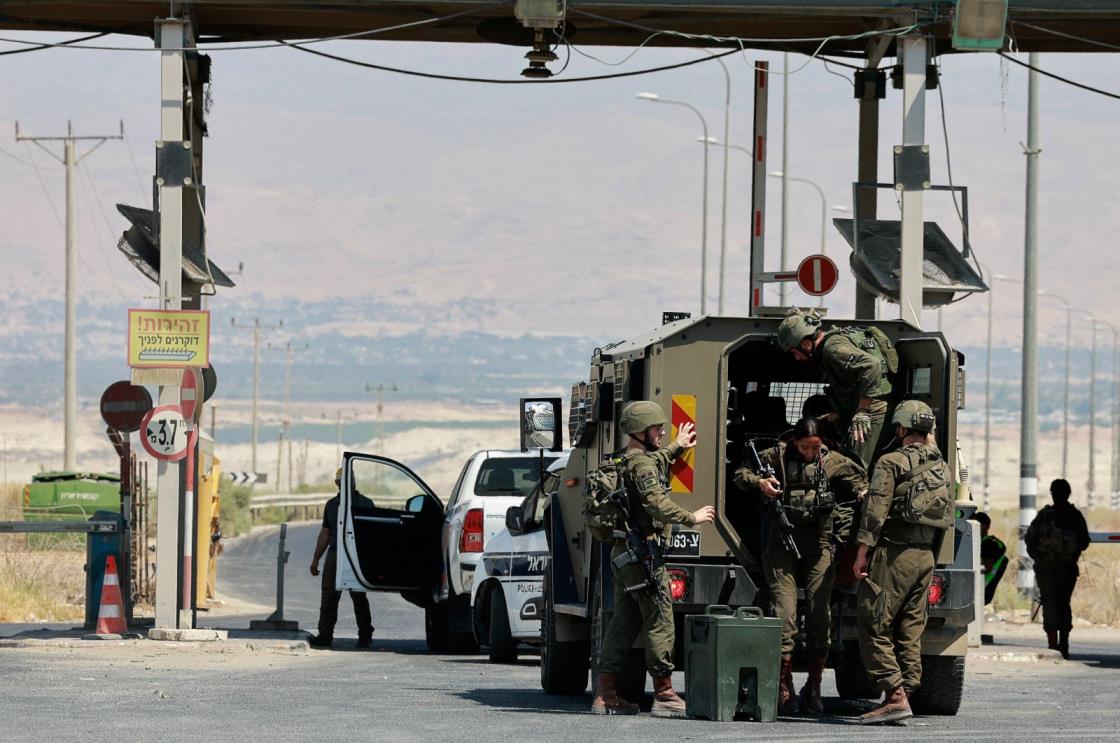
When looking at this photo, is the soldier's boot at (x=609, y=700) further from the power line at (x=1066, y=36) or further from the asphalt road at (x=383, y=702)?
the power line at (x=1066, y=36)

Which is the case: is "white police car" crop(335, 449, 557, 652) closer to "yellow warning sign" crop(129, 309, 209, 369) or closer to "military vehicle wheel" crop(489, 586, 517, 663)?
"military vehicle wheel" crop(489, 586, 517, 663)

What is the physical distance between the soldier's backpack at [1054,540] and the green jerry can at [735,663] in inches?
356

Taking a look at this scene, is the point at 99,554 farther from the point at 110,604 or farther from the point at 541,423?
the point at 541,423

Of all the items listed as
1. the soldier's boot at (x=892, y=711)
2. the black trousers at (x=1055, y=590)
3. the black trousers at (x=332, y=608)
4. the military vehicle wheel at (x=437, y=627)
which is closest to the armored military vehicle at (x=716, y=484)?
the soldier's boot at (x=892, y=711)

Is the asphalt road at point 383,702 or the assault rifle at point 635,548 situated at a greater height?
the assault rifle at point 635,548

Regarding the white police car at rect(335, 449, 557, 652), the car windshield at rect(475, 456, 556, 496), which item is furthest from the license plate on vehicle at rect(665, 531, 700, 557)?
the car windshield at rect(475, 456, 556, 496)

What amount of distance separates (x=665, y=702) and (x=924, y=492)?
6.48 feet

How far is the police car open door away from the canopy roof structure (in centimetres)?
416

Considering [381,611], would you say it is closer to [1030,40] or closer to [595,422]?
[1030,40]

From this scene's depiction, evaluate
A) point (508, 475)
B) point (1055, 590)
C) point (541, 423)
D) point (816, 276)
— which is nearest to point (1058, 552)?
point (1055, 590)

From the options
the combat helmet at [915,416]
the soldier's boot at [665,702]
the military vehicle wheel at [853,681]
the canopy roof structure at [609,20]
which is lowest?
the military vehicle wheel at [853,681]

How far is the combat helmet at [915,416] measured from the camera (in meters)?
12.2

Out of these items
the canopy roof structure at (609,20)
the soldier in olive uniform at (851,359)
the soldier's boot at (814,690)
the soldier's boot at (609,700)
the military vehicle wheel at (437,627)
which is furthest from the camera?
the military vehicle wheel at (437,627)

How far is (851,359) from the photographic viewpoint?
40.3 feet
